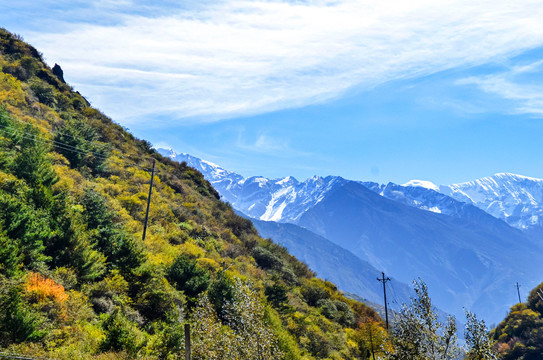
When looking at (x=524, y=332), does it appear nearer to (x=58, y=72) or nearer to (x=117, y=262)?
(x=117, y=262)

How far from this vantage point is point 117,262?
78.1ft

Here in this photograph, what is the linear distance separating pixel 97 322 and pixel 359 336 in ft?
87.1

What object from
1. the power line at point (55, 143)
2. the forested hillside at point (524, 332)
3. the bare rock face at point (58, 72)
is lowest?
the forested hillside at point (524, 332)

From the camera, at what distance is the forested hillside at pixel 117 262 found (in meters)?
15.0

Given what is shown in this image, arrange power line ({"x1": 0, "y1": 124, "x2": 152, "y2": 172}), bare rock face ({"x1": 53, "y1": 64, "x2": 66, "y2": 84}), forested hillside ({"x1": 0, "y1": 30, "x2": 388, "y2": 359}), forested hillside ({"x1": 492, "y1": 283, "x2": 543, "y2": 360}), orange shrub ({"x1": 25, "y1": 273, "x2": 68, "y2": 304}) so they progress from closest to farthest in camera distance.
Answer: forested hillside ({"x1": 0, "y1": 30, "x2": 388, "y2": 359}) < orange shrub ({"x1": 25, "y1": 273, "x2": 68, "y2": 304}) < power line ({"x1": 0, "y1": 124, "x2": 152, "y2": 172}) < forested hillside ({"x1": 492, "y1": 283, "x2": 543, "y2": 360}) < bare rock face ({"x1": 53, "y1": 64, "x2": 66, "y2": 84})

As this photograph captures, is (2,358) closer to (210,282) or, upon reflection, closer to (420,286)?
(420,286)

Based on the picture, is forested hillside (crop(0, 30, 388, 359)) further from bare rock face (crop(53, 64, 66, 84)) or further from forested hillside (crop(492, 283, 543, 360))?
forested hillside (crop(492, 283, 543, 360))

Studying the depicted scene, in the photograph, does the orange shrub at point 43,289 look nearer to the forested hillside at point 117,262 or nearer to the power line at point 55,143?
the forested hillside at point 117,262

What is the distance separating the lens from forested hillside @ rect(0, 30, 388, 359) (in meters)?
15.0

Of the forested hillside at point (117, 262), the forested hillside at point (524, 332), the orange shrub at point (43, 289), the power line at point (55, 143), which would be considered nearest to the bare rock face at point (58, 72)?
Result: the forested hillside at point (117, 262)

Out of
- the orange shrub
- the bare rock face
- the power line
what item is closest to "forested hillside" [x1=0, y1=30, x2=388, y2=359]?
the orange shrub

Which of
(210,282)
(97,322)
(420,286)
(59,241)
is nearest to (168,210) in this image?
(210,282)

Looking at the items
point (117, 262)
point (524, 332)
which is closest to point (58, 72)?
point (117, 262)

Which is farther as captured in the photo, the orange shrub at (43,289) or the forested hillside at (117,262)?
the orange shrub at (43,289)
